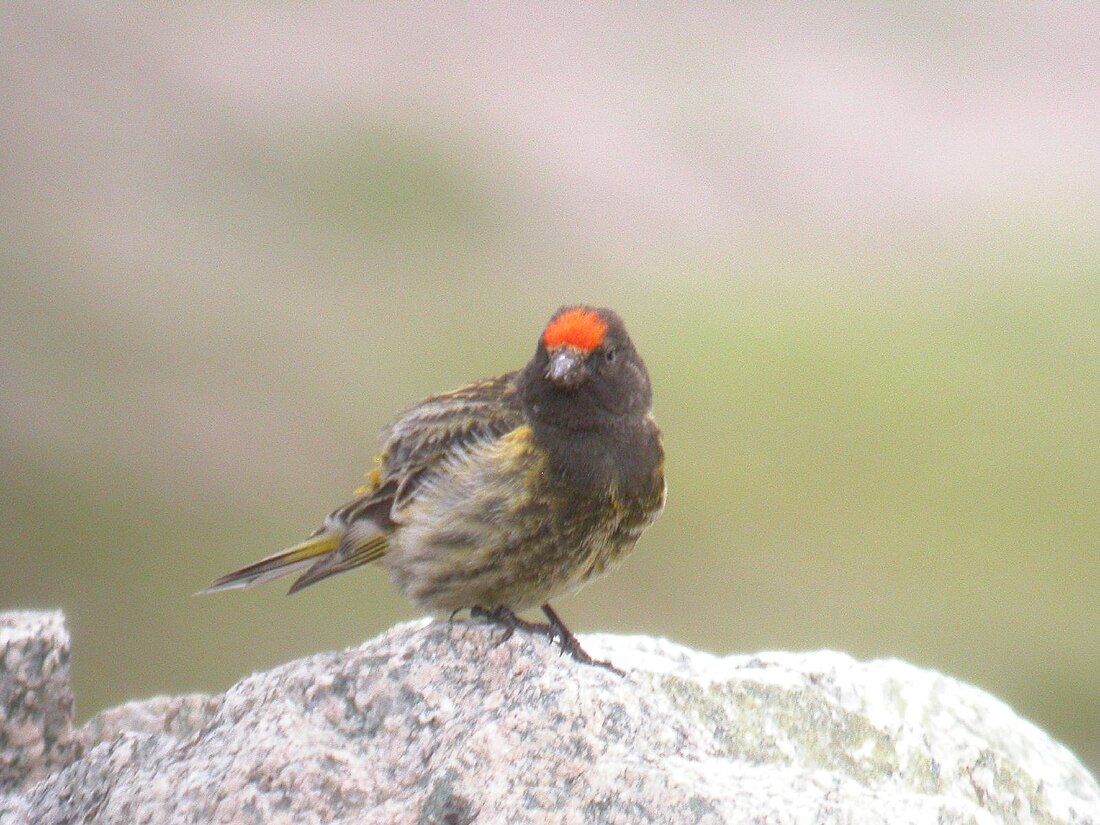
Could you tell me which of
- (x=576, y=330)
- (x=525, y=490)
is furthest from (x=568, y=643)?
(x=576, y=330)

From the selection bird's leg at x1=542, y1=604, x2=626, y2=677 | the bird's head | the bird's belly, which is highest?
the bird's head

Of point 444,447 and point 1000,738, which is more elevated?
point 444,447

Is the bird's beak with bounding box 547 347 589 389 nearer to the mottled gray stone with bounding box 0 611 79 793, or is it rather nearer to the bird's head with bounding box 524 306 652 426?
the bird's head with bounding box 524 306 652 426

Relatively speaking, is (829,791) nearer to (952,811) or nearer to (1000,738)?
(952,811)

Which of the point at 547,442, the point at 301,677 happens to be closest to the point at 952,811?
the point at 301,677

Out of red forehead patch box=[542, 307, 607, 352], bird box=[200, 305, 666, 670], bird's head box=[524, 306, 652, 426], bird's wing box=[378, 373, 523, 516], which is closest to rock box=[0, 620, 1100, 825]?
bird box=[200, 305, 666, 670]

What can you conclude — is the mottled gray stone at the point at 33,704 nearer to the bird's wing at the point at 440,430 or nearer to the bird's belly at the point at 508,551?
the bird's belly at the point at 508,551
